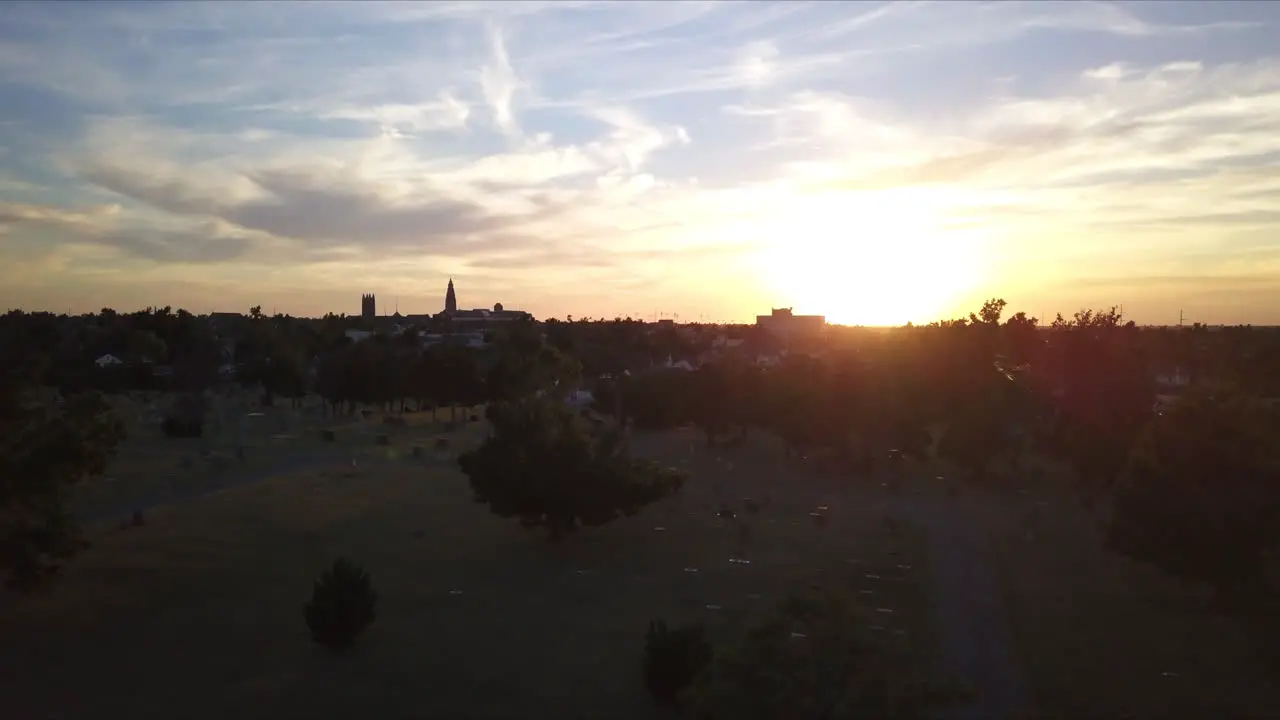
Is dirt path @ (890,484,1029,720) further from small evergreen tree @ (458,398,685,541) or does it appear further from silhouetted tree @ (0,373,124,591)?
silhouetted tree @ (0,373,124,591)

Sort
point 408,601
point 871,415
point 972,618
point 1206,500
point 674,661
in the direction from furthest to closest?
point 871,415, point 408,601, point 972,618, point 1206,500, point 674,661

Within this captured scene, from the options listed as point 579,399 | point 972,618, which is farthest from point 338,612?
point 579,399

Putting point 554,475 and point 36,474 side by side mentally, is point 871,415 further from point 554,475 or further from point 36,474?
point 36,474

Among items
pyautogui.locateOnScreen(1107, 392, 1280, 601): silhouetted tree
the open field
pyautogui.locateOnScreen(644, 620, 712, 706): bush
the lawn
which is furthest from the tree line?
pyautogui.locateOnScreen(644, 620, 712, 706): bush

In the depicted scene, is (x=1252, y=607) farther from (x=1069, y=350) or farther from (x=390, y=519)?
(x=1069, y=350)

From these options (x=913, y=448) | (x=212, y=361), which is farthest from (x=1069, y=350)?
(x=212, y=361)

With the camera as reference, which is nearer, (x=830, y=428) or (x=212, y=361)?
(x=830, y=428)
